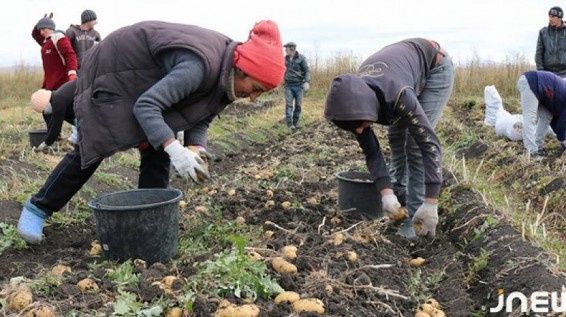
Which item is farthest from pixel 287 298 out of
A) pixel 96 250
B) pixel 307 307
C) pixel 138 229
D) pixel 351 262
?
pixel 96 250

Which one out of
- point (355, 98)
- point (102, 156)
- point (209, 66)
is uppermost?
point (209, 66)

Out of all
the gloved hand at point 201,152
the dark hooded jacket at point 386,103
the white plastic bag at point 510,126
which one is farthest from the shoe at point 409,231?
the white plastic bag at point 510,126

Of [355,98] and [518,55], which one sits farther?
[518,55]

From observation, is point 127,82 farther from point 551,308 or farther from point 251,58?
point 551,308

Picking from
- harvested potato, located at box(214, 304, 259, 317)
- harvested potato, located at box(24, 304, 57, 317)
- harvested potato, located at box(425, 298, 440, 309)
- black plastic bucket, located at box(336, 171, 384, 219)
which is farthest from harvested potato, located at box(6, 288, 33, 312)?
black plastic bucket, located at box(336, 171, 384, 219)

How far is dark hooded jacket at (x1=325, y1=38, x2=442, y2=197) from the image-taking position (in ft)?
9.78

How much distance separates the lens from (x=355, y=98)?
2.96 metres

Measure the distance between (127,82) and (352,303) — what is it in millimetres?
1529

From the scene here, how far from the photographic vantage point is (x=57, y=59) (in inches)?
269

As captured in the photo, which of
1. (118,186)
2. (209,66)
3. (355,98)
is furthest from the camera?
(118,186)

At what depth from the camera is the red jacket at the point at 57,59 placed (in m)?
6.61

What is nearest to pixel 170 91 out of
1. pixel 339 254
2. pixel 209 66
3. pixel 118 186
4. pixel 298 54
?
pixel 209 66

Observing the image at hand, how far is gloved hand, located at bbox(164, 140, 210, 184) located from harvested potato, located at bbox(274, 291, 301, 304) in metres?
0.61

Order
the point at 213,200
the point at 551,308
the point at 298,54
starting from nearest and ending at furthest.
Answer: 1. the point at 551,308
2. the point at 213,200
3. the point at 298,54
